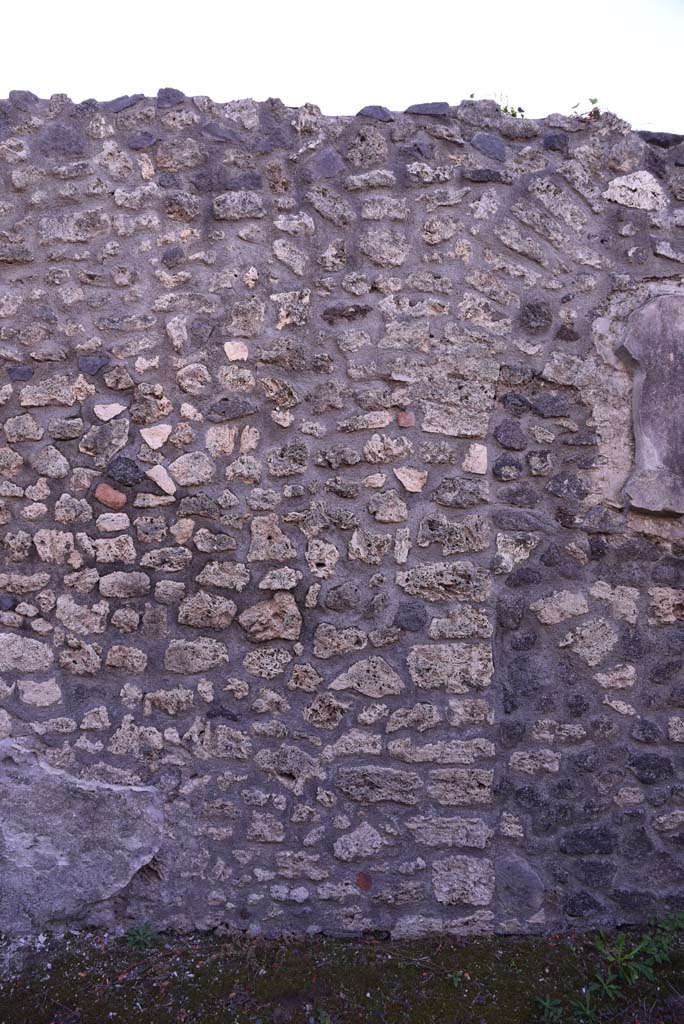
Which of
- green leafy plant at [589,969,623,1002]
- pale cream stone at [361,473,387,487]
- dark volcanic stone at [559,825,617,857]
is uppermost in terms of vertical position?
pale cream stone at [361,473,387,487]

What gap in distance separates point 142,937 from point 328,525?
153 centimetres

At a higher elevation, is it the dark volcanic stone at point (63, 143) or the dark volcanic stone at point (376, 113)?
the dark volcanic stone at point (376, 113)

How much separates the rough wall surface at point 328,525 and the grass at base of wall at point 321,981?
0.09 meters

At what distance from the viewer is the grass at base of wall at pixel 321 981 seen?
264cm

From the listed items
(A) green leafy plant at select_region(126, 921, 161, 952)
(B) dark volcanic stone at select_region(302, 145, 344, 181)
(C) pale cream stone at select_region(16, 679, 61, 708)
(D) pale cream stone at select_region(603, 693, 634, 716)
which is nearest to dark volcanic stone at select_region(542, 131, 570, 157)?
(B) dark volcanic stone at select_region(302, 145, 344, 181)

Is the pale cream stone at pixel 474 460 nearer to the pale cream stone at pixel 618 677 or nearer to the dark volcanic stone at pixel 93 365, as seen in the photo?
the pale cream stone at pixel 618 677

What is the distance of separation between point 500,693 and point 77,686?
1458 mm

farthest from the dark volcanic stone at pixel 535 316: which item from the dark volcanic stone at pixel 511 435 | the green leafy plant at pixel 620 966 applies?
the green leafy plant at pixel 620 966

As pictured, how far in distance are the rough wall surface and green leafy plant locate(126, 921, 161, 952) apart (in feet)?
0.19

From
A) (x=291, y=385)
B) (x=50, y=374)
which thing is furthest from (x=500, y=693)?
(x=50, y=374)

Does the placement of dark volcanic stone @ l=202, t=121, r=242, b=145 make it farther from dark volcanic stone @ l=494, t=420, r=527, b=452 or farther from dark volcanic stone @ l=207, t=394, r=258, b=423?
dark volcanic stone @ l=494, t=420, r=527, b=452

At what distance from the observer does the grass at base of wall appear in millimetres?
2641

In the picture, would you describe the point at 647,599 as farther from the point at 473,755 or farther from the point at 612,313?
the point at 612,313

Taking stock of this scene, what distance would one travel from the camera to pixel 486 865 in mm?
2971
